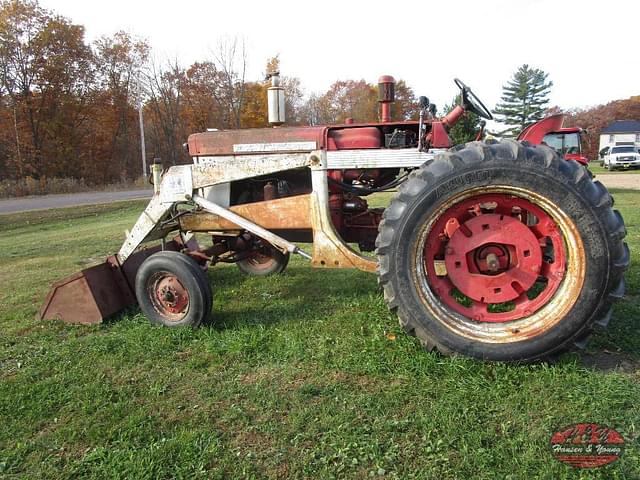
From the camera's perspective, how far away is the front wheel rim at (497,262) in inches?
108

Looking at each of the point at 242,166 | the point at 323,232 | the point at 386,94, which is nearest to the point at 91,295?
the point at 242,166

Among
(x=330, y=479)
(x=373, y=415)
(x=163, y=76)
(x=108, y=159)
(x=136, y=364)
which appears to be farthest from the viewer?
(x=163, y=76)

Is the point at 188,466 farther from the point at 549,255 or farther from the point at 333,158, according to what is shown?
the point at 549,255

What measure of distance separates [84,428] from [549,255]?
325 cm

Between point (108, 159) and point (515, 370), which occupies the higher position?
point (108, 159)

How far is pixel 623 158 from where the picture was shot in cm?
3475

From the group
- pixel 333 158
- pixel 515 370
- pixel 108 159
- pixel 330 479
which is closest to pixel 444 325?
pixel 515 370

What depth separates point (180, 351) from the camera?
3385mm

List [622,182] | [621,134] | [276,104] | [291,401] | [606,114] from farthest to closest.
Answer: [606,114] < [621,134] < [622,182] < [276,104] < [291,401]

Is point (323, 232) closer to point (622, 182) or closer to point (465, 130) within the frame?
point (465, 130)

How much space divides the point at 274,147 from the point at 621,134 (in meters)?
76.7

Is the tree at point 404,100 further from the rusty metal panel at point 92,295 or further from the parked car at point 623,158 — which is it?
the rusty metal panel at point 92,295

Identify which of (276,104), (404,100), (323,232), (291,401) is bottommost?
(291,401)

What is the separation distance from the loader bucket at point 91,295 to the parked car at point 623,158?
40373 millimetres
